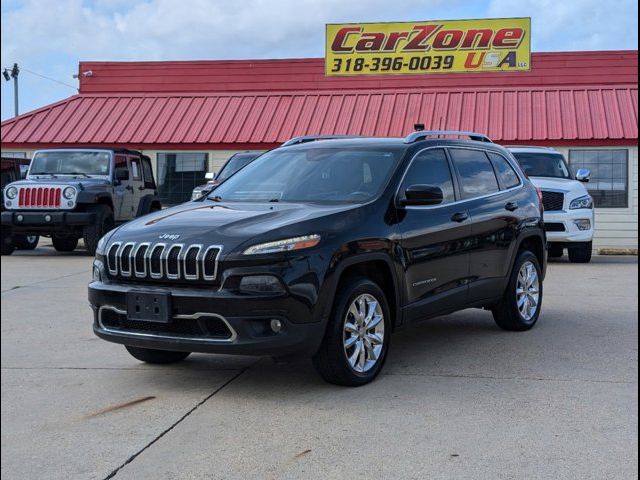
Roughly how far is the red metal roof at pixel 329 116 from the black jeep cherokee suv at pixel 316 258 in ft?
43.7

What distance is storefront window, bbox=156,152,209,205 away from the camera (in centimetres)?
2164

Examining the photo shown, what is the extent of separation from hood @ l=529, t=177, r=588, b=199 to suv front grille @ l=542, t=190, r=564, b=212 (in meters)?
0.08

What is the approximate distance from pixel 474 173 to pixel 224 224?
270 centimetres

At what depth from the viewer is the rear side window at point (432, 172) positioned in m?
6.54

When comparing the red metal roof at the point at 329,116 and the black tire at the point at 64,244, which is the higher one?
the red metal roof at the point at 329,116

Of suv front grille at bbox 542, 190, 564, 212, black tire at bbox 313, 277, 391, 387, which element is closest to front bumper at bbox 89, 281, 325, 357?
black tire at bbox 313, 277, 391, 387

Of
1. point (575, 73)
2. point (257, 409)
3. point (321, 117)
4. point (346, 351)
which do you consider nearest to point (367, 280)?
point (346, 351)

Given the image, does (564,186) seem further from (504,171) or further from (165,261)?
(165,261)

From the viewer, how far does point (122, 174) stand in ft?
54.9

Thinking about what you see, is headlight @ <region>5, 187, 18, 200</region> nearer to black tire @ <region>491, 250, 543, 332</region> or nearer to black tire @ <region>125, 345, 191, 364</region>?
black tire @ <region>125, 345, 191, 364</region>

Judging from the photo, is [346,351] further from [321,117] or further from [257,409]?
[321,117]

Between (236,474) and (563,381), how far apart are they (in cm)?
269

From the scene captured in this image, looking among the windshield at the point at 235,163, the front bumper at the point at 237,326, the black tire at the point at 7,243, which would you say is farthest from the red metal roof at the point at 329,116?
the front bumper at the point at 237,326

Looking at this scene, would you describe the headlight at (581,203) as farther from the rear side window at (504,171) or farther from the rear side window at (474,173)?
the rear side window at (474,173)
